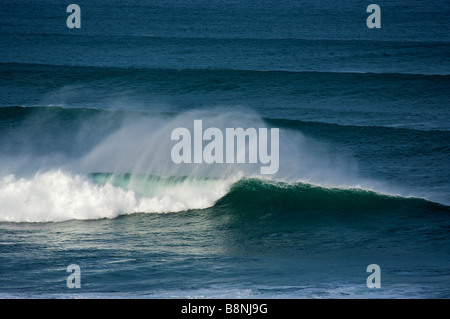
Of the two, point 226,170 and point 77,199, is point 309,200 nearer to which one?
point 226,170

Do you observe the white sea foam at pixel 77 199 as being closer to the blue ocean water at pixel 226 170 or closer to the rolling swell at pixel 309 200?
the blue ocean water at pixel 226 170

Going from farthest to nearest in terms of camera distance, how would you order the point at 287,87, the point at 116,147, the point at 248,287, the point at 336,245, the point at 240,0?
the point at 240,0 → the point at 287,87 → the point at 116,147 → the point at 336,245 → the point at 248,287

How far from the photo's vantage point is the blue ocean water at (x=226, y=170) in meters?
8.73

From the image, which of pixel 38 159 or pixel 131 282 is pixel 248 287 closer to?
pixel 131 282

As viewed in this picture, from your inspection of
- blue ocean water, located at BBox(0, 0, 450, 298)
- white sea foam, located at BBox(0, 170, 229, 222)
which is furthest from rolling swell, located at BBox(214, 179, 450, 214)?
white sea foam, located at BBox(0, 170, 229, 222)

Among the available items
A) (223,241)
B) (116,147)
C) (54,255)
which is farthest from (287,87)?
(54,255)

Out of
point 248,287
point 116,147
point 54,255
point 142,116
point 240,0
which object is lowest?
point 248,287

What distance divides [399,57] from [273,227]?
14.4 meters

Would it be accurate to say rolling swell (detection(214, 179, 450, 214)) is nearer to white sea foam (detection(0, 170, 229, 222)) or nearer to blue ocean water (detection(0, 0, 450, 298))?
blue ocean water (detection(0, 0, 450, 298))

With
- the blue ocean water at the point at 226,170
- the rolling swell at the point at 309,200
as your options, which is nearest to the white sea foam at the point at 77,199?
the blue ocean water at the point at 226,170

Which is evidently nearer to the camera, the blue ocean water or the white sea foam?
the blue ocean water

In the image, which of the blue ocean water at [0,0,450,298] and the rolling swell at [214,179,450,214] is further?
the rolling swell at [214,179,450,214]

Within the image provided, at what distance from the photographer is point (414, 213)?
432 inches

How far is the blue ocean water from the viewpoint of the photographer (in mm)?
8734
